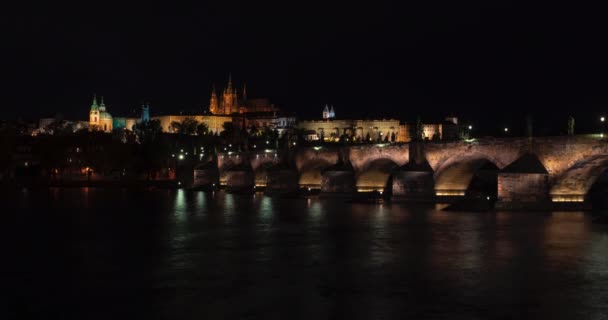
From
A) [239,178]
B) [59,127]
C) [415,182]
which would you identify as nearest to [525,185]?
[415,182]

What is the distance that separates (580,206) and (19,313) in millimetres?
26443

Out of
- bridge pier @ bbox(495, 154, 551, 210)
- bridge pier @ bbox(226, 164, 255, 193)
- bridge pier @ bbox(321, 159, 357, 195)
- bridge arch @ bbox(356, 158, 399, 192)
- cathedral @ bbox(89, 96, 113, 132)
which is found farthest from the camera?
cathedral @ bbox(89, 96, 113, 132)

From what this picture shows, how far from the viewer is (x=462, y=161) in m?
39.6

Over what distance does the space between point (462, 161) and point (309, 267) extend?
22.3 m

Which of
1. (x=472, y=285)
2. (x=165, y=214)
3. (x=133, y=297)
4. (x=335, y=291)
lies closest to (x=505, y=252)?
(x=472, y=285)

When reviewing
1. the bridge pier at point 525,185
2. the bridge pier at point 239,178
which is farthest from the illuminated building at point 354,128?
the bridge pier at point 525,185

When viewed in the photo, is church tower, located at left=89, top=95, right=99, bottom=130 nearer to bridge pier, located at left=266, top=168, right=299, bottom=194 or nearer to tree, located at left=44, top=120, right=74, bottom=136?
tree, located at left=44, top=120, right=74, bottom=136

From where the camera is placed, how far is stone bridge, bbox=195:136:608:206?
107 feet

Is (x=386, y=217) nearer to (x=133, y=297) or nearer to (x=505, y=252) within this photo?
(x=505, y=252)

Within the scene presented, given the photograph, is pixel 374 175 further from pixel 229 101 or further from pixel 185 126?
pixel 229 101

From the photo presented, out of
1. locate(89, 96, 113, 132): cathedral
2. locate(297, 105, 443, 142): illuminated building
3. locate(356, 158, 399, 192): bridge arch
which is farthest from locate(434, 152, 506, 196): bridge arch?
locate(89, 96, 113, 132): cathedral

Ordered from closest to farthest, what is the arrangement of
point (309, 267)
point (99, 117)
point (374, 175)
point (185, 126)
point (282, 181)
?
point (309, 267), point (374, 175), point (282, 181), point (185, 126), point (99, 117)

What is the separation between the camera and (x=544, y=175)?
32469 mm

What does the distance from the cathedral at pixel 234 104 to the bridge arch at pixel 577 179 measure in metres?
129
